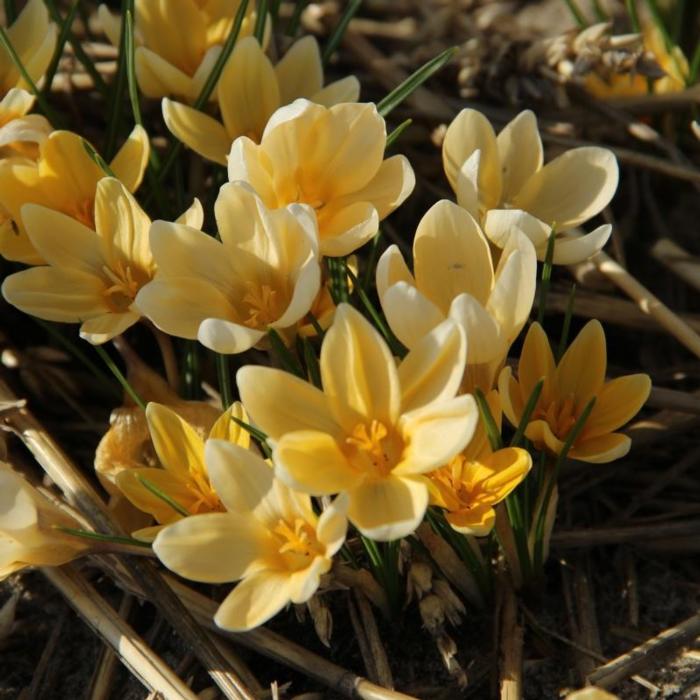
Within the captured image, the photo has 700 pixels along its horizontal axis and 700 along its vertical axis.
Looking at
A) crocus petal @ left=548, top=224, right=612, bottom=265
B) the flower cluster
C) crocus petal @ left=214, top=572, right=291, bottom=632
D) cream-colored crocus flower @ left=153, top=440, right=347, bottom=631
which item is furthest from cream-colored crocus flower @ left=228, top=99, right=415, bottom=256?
crocus petal @ left=214, top=572, right=291, bottom=632

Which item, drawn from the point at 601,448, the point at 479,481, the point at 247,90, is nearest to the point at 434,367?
the point at 479,481

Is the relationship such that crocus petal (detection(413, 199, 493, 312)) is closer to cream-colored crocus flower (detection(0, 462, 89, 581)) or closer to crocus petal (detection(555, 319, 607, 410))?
Answer: crocus petal (detection(555, 319, 607, 410))

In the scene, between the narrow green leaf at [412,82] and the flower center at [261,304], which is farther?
the narrow green leaf at [412,82]

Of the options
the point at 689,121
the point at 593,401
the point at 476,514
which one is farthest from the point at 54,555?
the point at 689,121

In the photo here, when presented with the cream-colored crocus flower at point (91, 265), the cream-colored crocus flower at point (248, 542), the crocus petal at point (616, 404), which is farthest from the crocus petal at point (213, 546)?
the crocus petal at point (616, 404)

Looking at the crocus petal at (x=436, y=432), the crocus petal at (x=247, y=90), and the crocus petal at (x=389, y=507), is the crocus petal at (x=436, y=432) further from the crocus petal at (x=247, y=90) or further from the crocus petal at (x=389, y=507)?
the crocus petal at (x=247, y=90)

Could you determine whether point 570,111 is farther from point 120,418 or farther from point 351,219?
point 120,418

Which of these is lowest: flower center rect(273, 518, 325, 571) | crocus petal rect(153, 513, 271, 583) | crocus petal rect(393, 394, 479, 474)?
flower center rect(273, 518, 325, 571)
